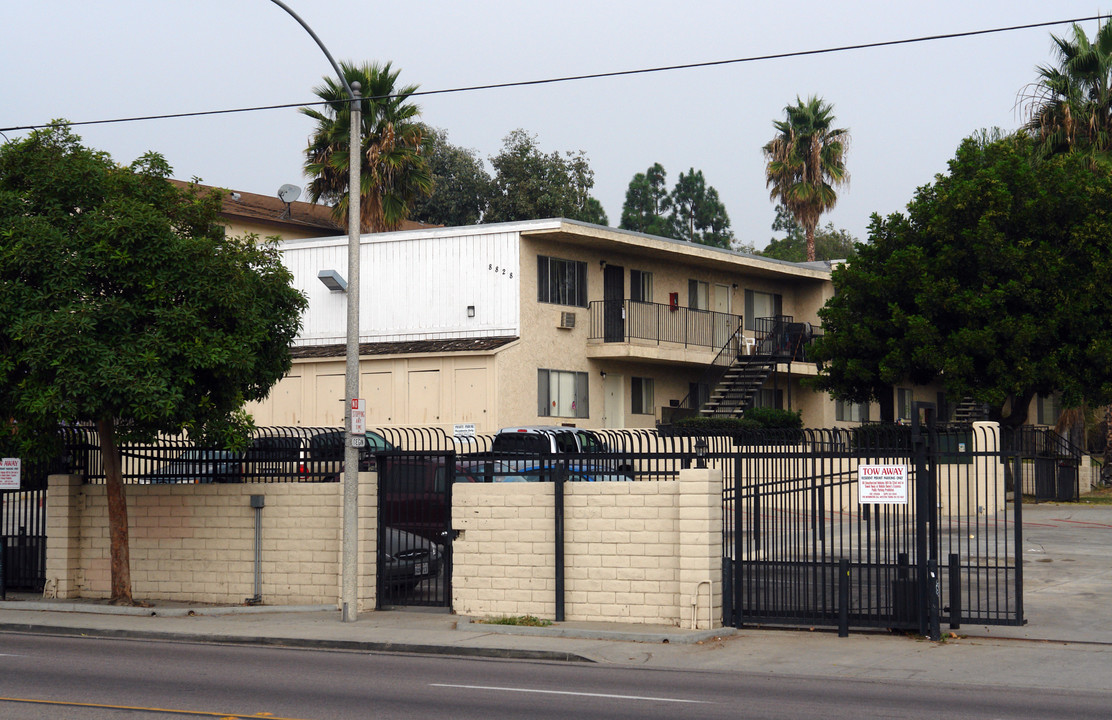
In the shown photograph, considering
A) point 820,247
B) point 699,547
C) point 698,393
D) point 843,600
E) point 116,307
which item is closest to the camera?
point 843,600

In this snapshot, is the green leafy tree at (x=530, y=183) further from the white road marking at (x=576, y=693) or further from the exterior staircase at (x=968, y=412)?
the white road marking at (x=576, y=693)

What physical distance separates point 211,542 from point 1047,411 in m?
47.0

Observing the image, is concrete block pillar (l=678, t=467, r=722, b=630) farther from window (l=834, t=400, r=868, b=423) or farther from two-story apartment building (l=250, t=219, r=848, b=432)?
window (l=834, t=400, r=868, b=423)

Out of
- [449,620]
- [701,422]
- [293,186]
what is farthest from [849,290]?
[449,620]

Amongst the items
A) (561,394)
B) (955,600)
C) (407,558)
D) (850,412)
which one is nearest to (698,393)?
(561,394)

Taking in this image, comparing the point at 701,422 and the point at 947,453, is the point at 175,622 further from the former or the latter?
the point at 701,422

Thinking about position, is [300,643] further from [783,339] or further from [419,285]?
[783,339]

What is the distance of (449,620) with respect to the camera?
17.3 m

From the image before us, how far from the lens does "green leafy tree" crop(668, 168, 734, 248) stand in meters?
107

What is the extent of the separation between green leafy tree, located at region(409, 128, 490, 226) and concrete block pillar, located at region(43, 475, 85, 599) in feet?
159

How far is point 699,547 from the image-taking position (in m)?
15.7

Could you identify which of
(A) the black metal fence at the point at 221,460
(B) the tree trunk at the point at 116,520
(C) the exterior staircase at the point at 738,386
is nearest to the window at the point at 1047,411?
(C) the exterior staircase at the point at 738,386

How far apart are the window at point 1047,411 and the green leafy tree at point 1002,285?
19.3 m

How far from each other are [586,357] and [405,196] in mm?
8930
